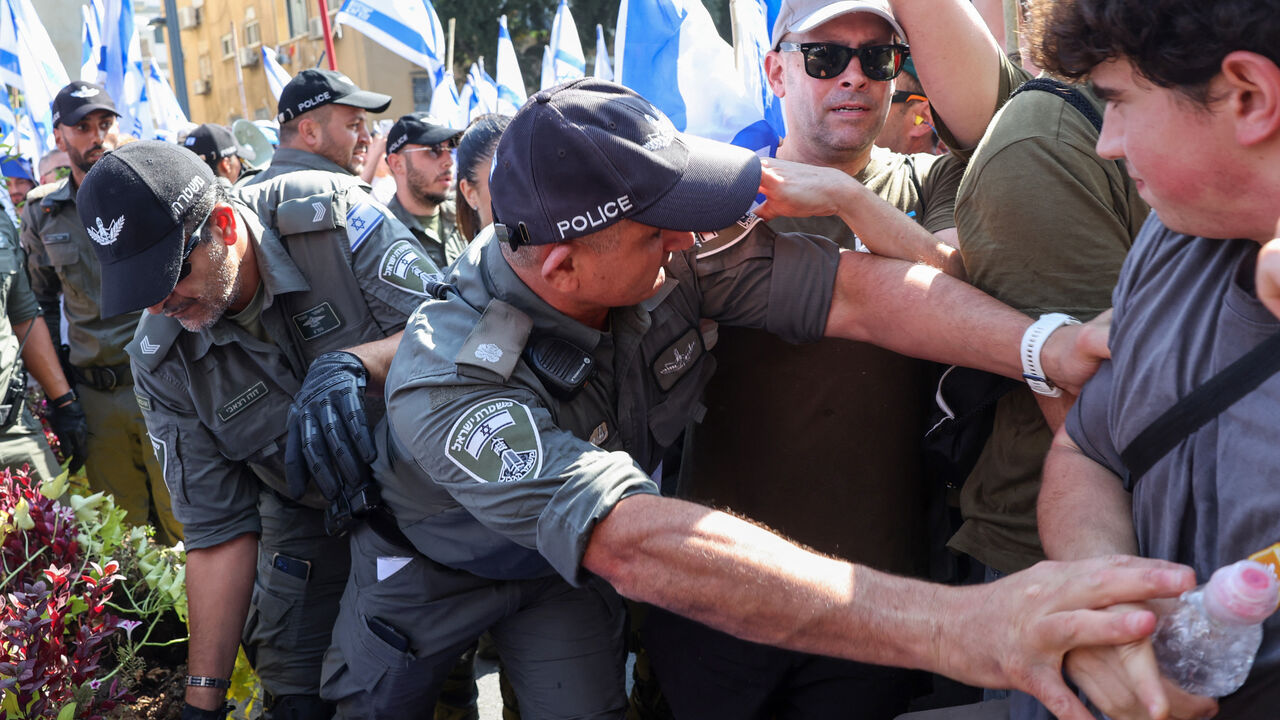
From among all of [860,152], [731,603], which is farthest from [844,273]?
[731,603]

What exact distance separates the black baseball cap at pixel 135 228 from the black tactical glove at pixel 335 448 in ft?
2.10

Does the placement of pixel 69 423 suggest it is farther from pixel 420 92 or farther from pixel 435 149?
pixel 420 92

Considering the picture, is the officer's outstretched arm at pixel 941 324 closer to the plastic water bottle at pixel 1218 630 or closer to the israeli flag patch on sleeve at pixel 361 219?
the plastic water bottle at pixel 1218 630

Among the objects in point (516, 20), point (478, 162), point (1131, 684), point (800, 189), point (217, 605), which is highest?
point (800, 189)

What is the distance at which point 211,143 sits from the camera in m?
7.46

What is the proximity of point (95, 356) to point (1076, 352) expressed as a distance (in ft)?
17.9

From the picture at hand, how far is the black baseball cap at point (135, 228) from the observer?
271 centimetres

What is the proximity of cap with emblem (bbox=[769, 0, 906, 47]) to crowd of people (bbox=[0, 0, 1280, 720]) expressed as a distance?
0.01m

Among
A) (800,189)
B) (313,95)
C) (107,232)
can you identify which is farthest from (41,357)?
(800,189)

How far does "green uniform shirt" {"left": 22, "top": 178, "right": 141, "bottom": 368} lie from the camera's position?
5.70 metres

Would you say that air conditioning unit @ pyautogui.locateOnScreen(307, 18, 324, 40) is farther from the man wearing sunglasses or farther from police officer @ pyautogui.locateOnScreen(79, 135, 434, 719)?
the man wearing sunglasses

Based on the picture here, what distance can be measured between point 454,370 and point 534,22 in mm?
25222

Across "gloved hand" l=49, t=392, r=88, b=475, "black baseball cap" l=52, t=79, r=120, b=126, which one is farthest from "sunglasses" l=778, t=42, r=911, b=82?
"black baseball cap" l=52, t=79, r=120, b=126

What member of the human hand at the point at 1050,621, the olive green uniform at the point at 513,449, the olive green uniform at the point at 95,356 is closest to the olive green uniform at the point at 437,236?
the olive green uniform at the point at 95,356
